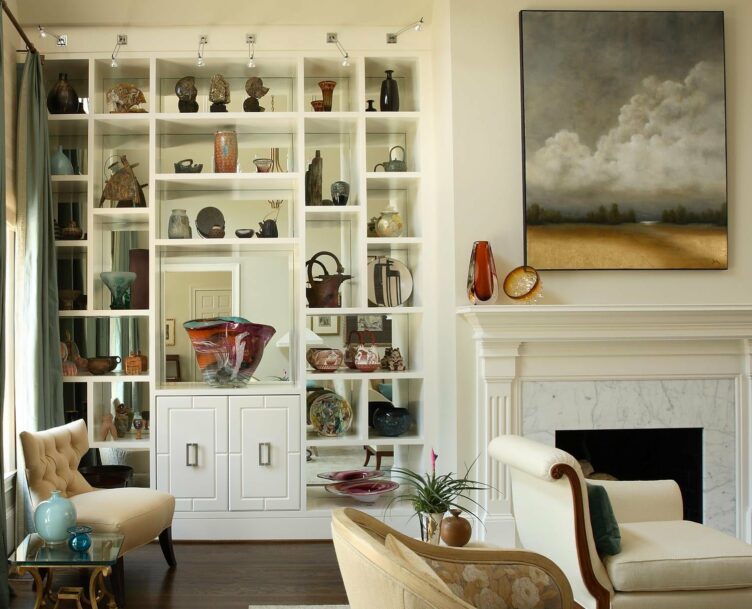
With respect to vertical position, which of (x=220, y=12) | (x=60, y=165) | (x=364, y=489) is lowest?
(x=364, y=489)

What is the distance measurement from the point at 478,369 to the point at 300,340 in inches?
44.5

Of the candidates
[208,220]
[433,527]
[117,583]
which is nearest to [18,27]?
[208,220]

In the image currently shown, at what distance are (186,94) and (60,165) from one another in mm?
859

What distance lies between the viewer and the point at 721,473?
4.77m

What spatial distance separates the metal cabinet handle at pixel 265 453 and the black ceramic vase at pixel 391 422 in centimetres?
66

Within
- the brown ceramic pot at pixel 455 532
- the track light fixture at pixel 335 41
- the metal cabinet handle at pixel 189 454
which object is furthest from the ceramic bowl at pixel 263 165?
the brown ceramic pot at pixel 455 532

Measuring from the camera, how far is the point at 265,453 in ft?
16.8

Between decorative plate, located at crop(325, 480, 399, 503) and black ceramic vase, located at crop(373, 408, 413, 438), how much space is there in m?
0.32

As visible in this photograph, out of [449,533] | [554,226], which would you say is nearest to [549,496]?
[449,533]

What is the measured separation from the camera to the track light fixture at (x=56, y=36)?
509 centimetres

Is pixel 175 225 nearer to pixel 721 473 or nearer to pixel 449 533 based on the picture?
pixel 449 533

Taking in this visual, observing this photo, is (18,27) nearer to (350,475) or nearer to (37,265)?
(37,265)

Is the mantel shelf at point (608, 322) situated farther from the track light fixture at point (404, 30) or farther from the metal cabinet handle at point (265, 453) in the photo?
the track light fixture at point (404, 30)

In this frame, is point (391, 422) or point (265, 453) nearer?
point (265, 453)
